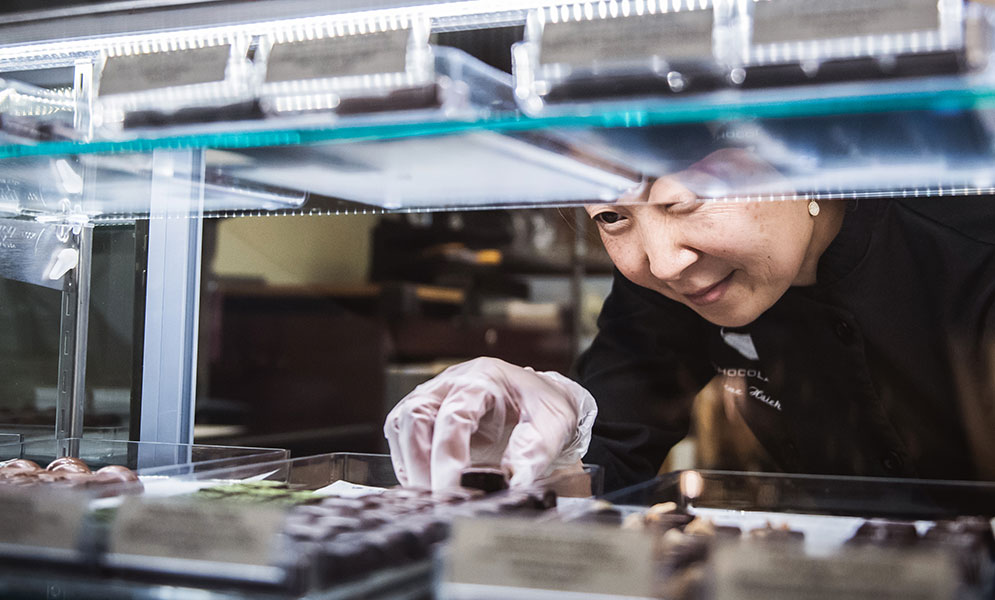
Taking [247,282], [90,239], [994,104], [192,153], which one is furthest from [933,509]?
[247,282]

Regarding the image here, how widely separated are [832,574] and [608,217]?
84 cm

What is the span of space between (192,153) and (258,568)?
66 cm

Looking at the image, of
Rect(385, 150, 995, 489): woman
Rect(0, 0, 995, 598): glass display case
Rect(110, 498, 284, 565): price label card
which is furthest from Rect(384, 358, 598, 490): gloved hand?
Rect(110, 498, 284, 565): price label card

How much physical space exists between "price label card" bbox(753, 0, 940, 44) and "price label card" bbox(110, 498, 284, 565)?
548 mm

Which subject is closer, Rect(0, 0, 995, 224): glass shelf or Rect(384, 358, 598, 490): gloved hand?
Rect(0, 0, 995, 224): glass shelf

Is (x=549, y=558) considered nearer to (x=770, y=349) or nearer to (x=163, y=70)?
(x=163, y=70)

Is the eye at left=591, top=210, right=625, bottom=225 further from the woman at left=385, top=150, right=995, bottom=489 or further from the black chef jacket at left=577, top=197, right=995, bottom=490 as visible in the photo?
the black chef jacket at left=577, top=197, right=995, bottom=490

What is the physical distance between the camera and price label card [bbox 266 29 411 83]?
2.84 feet

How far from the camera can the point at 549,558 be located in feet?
2.07

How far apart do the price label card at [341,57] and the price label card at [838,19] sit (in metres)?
0.32

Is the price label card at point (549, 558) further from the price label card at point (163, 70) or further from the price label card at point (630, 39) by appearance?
the price label card at point (163, 70)

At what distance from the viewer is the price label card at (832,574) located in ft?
1.74

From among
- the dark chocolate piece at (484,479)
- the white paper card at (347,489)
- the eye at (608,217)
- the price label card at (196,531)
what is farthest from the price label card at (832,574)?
the eye at (608,217)

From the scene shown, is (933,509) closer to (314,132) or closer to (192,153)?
(314,132)
